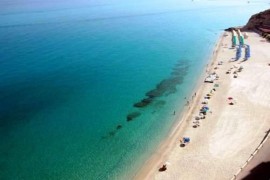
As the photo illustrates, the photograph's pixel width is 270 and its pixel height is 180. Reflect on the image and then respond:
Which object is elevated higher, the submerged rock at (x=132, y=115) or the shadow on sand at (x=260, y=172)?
the shadow on sand at (x=260, y=172)

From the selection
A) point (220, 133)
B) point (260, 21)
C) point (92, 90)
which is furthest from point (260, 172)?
point (260, 21)

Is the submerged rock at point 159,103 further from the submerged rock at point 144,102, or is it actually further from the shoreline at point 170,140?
the shoreline at point 170,140

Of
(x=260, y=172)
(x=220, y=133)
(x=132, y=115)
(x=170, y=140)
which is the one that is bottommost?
(x=170, y=140)

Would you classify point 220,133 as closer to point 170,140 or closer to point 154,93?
point 170,140

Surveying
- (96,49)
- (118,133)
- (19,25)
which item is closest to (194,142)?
(118,133)

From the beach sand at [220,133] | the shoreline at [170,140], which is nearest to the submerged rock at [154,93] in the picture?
the shoreline at [170,140]

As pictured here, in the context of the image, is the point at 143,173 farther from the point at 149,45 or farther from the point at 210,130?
the point at 149,45

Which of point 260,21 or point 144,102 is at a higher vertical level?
point 260,21

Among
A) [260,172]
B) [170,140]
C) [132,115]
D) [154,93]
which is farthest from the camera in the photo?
[154,93]
